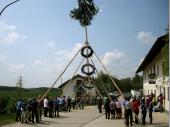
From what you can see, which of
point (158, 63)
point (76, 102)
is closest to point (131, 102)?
point (158, 63)

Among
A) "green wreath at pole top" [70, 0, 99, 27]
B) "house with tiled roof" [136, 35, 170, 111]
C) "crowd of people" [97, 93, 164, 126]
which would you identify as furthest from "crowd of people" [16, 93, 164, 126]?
"green wreath at pole top" [70, 0, 99, 27]

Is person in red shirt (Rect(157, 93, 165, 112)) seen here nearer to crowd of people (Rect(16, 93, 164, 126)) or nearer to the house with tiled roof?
crowd of people (Rect(16, 93, 164, 126))

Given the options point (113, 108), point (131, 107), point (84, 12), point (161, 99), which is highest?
point (84, 12)

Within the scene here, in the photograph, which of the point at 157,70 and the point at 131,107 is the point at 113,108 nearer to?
the point at 131,107

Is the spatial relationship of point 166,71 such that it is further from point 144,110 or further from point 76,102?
point 76,102

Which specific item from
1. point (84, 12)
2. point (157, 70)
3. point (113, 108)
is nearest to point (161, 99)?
point (157, 70)

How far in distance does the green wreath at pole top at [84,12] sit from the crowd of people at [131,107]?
19.3 feet

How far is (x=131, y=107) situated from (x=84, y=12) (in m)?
7.88

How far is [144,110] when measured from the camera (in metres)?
24.4

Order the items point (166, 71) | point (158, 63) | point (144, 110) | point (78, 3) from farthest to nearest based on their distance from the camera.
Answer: point (158, 63)
point (78, 3)
point (144, 110)
point (166, 71)

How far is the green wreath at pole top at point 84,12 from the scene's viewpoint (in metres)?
27.2

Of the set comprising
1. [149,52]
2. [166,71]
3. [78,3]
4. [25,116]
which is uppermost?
[78,3]

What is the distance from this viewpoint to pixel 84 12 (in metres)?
28.7

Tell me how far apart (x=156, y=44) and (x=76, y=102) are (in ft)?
61.8
